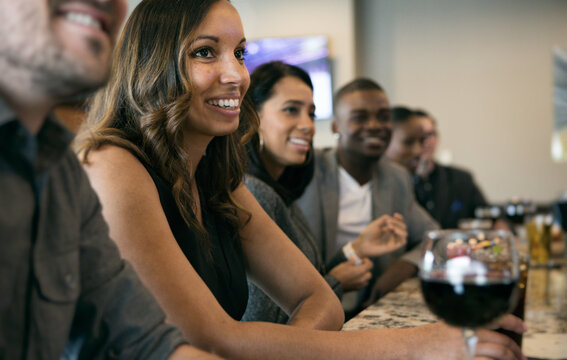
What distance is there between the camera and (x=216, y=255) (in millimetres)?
1168

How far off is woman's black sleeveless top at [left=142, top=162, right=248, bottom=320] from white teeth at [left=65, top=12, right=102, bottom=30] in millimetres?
469

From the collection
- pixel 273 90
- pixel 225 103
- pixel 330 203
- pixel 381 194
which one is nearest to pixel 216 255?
pixel 225 103

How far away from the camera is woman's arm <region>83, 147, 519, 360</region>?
86cm

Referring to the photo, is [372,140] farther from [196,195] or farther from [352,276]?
[196,195]

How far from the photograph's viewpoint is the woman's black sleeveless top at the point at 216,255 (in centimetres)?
106

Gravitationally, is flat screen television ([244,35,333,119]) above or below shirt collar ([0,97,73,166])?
below

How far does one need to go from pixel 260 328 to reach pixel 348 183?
1.70 m

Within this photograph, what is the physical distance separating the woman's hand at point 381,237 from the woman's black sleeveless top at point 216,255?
0.72 m

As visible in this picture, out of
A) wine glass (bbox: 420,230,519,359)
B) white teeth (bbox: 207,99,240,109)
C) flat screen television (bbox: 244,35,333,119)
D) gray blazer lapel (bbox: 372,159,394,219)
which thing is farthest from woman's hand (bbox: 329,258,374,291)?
flat screen television (bbox: 244,35,333,119)

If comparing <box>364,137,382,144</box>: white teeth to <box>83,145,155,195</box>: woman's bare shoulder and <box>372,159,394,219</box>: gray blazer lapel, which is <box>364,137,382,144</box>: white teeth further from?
<box>83,145,155,195</box>: woman's bare shoulder

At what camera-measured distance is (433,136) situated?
3.80 meters

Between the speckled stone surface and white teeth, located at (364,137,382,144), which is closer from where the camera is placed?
the speckled stone surface

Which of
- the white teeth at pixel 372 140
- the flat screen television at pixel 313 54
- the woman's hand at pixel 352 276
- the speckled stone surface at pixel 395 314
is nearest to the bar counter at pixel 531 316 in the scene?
the speckled stone surface at pixel 395 314

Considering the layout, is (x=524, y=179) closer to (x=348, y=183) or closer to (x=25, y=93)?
(x=348, y=183)
